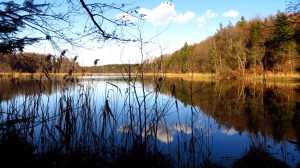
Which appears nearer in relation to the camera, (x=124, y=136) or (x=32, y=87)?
(x=124, y=136)

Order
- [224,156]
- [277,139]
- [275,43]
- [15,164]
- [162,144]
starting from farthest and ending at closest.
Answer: [277,139]
[162,144]
[224,156]
[275,43]
[15,164]

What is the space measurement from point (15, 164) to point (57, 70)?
1801 millimetres

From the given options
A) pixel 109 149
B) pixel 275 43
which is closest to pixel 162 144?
pixel 109 149

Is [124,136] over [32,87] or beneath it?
beneath

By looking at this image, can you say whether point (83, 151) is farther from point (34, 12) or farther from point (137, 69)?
point (34, 12)

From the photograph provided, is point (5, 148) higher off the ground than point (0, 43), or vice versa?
point (0, 43)

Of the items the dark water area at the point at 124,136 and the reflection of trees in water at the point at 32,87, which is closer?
the dark water area at the point at 124,136

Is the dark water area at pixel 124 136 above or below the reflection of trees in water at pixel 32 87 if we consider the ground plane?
below

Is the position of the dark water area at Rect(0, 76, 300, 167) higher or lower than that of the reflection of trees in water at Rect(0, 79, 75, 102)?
lower

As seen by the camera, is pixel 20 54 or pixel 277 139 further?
pixel 277 139

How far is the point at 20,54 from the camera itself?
4355 millimetres

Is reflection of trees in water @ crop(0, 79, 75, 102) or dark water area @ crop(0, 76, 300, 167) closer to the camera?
dark water area @ crop(0, 76, 300, 167)

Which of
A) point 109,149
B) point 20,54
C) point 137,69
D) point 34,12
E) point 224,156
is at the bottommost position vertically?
point 224,156

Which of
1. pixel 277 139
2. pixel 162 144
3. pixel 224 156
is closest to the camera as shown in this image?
pixel 224 156
